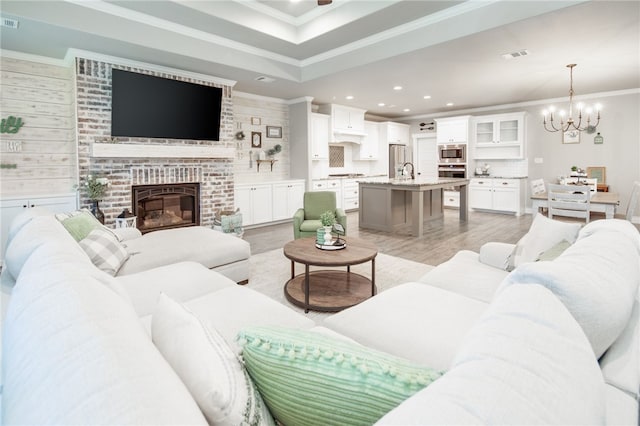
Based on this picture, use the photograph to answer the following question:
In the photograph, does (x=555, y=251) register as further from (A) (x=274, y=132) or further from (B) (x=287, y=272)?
(A) (x=274, y=132)

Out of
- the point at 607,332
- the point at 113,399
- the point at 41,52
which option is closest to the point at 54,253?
the point at 113,399

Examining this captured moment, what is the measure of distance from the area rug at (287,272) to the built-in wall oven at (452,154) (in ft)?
18.0

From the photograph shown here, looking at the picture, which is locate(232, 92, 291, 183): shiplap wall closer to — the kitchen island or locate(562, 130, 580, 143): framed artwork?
the kitchen island

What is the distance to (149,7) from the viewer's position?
381cm

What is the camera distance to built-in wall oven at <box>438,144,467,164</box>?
8859 mm

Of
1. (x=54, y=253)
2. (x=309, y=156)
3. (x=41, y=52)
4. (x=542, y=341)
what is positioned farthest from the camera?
(x=309, y=156)

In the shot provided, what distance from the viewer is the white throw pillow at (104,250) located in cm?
239

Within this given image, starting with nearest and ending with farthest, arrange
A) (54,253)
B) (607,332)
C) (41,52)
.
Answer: (607,332), (54,253), (41,52)

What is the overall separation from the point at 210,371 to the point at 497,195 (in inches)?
346

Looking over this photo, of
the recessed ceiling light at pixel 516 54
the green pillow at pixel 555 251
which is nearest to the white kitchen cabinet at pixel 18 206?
the green pillow at pixel 555 251

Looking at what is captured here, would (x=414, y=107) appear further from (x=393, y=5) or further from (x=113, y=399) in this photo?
(x=113, y=399)

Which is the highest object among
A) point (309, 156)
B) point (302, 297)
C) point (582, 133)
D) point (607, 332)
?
point (582, 133)

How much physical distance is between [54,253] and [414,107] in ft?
27.9

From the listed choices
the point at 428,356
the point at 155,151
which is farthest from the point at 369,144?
the point at 428,356
